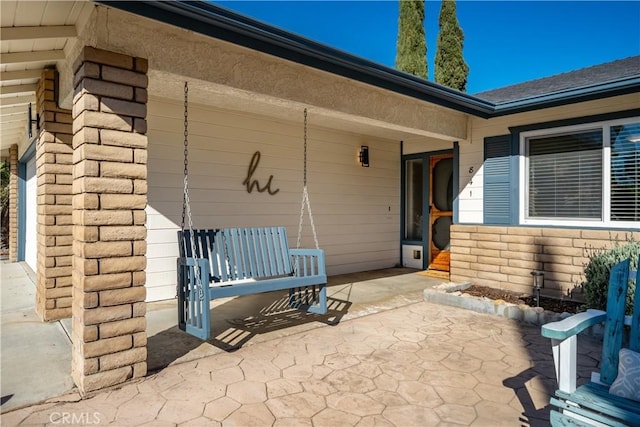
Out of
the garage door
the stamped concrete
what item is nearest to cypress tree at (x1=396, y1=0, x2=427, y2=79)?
the garage door

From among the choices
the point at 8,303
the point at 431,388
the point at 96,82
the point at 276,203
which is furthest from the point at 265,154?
the point at 431,388

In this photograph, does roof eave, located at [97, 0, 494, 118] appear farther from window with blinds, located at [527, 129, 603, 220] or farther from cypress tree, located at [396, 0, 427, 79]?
cypress tree, located at [396, 0, 427, 79]

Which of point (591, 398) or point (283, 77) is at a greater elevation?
point (283, 77)

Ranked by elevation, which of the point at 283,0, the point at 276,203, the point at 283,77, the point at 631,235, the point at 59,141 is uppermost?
the point at 283,0

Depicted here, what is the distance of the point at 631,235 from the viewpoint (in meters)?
4.50

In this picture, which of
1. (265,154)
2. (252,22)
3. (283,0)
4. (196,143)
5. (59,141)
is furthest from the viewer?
(283,0)

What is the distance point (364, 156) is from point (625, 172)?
409 cm

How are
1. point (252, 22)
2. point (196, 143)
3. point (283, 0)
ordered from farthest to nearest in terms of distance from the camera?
1. point (283, 0)
2. point (196, 143)
3. point (252, 22)

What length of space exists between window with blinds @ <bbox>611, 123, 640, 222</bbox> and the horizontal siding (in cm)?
399

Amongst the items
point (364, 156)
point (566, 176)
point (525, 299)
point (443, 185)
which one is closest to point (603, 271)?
point (525, 299)

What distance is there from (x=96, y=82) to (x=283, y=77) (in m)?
1.68

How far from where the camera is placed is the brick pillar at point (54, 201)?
399 cm

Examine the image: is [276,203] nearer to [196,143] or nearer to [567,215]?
[196,143]

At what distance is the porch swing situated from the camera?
314 centimetres
